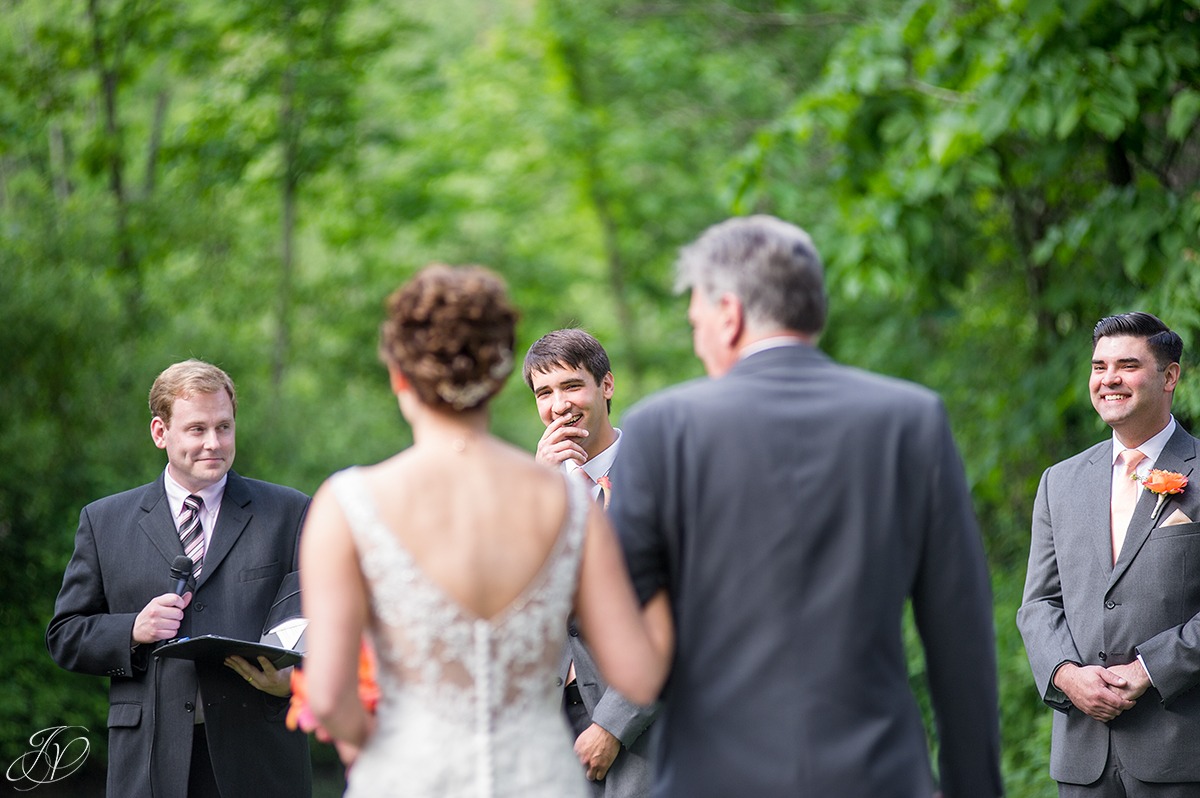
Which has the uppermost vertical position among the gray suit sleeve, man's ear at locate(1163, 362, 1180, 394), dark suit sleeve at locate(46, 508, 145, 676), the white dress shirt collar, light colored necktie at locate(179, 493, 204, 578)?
man's ear at locate(1163, 362, 1180, 394)

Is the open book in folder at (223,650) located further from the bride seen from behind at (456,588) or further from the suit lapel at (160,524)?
the bride seen from behind at (456,588)

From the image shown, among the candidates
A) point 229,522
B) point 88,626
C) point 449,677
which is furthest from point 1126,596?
point 88,626

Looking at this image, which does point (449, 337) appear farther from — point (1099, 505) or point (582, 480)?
point (1099, 505)

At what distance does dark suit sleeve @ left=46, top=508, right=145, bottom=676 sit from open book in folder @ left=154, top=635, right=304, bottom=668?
1.23ft

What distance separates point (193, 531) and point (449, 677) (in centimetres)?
197

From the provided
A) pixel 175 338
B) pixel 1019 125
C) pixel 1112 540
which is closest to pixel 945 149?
pixel 1019 125

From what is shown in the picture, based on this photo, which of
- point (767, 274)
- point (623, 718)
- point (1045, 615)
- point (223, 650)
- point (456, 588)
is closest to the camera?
point (456, 588)

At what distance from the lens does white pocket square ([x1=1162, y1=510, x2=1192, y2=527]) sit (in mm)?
3965

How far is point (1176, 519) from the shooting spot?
13.0ft

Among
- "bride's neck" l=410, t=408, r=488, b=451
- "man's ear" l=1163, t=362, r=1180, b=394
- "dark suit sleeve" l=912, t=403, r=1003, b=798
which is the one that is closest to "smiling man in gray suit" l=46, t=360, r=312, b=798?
"bride's neck" l=410, t=408, r=488, b=451

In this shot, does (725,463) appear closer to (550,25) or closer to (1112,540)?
(1112,540)

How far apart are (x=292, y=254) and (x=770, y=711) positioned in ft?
40.6

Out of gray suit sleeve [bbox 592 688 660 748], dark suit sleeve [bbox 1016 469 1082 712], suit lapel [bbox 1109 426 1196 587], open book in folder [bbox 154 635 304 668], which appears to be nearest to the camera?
open book in folder [bbox 154 635 304 668]

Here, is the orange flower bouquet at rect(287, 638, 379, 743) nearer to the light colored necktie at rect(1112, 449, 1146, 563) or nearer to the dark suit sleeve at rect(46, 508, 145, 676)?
the dark suit sleeve at rect(46, 508, 145, 676)
